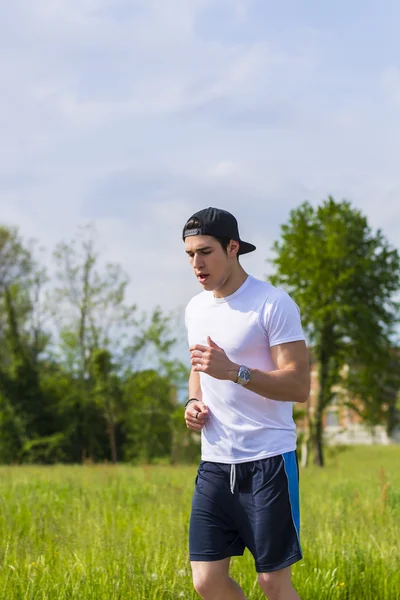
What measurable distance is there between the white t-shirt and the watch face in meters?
0.19

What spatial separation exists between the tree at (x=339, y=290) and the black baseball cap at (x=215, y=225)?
26925 millimetres

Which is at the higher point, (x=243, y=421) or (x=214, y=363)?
(x=214, y=363)

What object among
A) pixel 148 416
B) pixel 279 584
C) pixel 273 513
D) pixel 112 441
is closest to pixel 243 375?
pixel 273 513

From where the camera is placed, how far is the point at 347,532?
6.90 metres

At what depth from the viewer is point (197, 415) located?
380 centimetres

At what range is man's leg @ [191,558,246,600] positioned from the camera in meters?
3.75

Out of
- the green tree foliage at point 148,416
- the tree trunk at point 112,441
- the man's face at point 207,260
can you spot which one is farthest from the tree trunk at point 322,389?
the man's face at point 207,260

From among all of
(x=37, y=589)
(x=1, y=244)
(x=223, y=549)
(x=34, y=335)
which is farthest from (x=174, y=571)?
(x=1, y=244)

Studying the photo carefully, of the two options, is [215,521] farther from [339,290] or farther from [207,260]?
[339,290]

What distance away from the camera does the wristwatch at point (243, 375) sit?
352 centimetres

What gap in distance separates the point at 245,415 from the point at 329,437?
30.8 m

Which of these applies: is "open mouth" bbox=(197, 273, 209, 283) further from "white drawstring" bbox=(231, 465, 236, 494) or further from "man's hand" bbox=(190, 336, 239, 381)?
A: "white drawstring" bbox=(231, 465, 236, 494)

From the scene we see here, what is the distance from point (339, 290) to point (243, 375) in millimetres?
28291

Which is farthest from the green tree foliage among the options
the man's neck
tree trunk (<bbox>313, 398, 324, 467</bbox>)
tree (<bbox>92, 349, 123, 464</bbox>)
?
the man's neck
